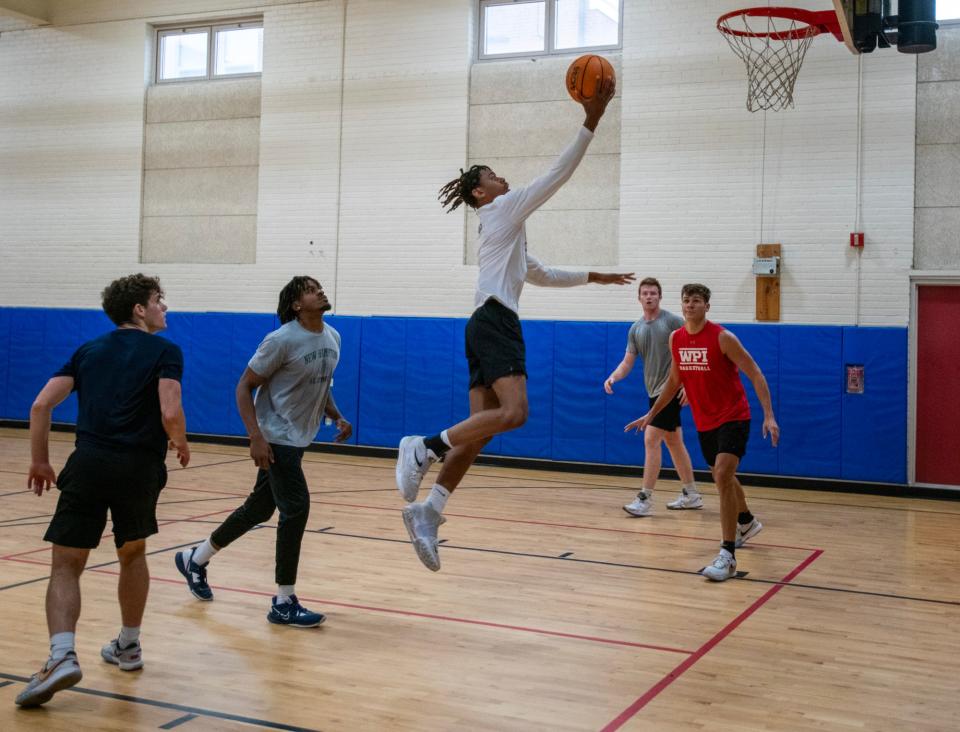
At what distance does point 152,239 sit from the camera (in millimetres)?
14336

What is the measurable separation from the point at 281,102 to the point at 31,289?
473cm

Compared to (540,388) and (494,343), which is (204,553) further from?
(540,388)

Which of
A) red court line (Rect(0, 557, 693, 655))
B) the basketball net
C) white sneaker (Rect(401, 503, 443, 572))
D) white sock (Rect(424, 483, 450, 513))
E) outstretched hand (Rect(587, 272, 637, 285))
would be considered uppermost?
the basketball net

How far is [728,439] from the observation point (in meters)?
6.22

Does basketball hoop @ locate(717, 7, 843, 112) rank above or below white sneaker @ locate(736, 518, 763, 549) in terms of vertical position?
above

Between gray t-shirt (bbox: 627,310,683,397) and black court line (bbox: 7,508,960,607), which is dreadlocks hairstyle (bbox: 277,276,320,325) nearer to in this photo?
black court line (bbox: 7,508,960,607)

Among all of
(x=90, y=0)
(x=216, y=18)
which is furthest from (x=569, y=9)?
(x=90, y=0)

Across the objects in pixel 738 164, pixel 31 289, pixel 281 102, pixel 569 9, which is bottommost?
pixel 31 289

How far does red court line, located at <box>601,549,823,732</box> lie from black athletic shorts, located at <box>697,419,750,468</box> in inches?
32.3

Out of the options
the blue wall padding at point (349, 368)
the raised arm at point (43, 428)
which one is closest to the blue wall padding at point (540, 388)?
the blue wall padding at point (349, 368)

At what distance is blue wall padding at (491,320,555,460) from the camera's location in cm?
1205

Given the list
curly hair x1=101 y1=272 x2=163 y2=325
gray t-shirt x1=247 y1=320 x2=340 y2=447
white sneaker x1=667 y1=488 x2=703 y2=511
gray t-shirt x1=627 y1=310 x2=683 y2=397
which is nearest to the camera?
curly hair x1=101 y1=272 x2=163 y2=325

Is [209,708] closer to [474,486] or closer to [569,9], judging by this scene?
[474,486]

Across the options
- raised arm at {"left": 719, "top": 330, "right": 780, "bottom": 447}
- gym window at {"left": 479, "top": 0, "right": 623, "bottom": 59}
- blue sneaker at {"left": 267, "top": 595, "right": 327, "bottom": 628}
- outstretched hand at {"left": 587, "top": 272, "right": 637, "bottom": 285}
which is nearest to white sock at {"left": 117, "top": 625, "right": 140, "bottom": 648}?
blue sneaker at {"left": 267, "top": 595, "right": 327, "bottom": 628}
